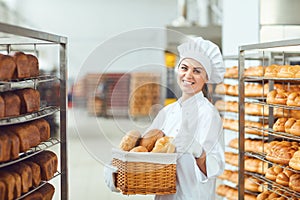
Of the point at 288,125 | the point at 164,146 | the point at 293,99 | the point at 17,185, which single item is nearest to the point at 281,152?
the point at 288,125

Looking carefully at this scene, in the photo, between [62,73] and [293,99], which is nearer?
[62,73]

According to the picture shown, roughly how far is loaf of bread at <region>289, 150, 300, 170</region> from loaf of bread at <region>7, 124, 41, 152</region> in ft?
4.74

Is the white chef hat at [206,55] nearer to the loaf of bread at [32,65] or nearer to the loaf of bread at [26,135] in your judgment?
the loaf of bread at [32,65]

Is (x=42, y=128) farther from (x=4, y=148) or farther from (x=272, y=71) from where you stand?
(x=272, y=71)

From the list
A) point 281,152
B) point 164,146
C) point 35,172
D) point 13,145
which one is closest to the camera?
point 13,145

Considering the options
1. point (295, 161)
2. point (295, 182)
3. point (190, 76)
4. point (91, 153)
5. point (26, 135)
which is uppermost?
point (190, 76)

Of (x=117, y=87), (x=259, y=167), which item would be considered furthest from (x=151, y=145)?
(x=259, y=167)

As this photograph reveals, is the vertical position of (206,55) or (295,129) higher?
(206,55)

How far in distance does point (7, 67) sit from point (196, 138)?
1133 mm

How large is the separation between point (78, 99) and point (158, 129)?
0.56 metres

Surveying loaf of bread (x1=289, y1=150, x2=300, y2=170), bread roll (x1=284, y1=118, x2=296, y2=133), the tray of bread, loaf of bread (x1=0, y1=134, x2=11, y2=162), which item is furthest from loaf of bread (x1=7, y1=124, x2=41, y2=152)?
bread roll (x1=284, y1=118, x2=296, y2=133)

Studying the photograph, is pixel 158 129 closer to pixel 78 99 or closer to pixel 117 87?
pixel 117 87

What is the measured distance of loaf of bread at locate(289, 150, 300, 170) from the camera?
309 centimetres

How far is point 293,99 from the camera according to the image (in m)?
3.25
